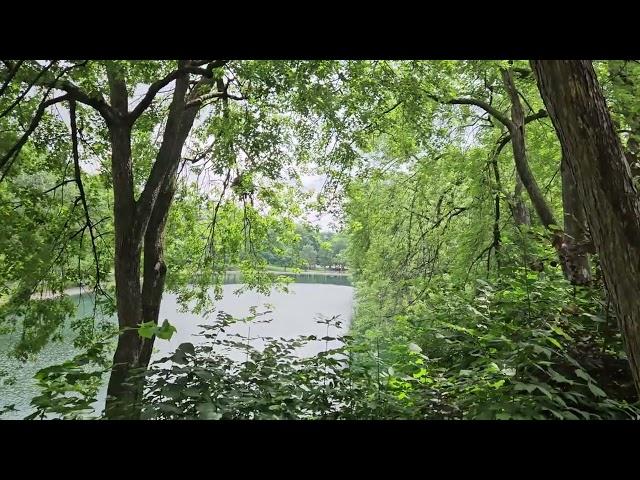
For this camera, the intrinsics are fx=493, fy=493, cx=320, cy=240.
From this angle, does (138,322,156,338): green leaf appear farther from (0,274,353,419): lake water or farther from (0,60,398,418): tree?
(0,274,353,419): lake water

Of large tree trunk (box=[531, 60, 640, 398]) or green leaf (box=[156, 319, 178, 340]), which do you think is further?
large tree trunk (box=[531, 60, 640, 398])

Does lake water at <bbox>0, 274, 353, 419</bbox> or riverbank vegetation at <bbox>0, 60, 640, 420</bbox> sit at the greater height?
riverbank vegetation at <bbox>0, 60, 640, 420</bbox>

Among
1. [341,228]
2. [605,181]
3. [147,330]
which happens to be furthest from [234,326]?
[605,181]

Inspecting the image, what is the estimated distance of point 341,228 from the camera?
684cm

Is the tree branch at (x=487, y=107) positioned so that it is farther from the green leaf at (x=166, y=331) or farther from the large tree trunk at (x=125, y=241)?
the green leaf at (x=166, y=331)

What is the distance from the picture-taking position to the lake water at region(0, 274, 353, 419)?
7727 mm

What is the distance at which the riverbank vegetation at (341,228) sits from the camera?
1508mm

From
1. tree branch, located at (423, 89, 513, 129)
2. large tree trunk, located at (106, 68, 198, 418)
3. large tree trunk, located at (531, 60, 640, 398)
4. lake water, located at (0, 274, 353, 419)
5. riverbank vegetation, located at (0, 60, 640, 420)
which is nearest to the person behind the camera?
large tree trunk, located at (531, 60, 640, 398)

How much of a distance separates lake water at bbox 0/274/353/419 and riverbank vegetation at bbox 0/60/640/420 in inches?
35.2

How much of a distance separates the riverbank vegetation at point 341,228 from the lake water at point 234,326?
89 cm

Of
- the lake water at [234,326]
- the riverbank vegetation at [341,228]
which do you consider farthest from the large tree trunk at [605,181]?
the lake water at [234,326]

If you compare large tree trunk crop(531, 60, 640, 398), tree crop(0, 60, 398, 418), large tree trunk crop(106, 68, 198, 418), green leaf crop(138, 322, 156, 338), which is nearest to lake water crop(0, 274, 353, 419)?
large tree trunk crop(106, 68, 198, 418)
